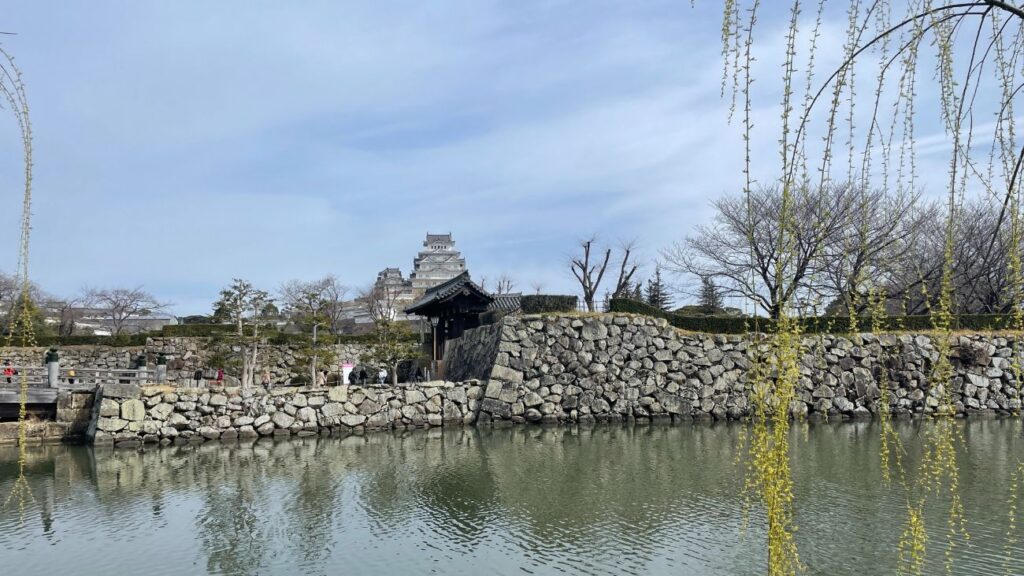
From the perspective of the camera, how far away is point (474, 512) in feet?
26.3

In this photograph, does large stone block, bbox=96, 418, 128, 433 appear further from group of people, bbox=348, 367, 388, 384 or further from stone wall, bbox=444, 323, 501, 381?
group of people, bbox=348, 367, 388, 384

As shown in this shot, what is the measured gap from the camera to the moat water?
6.19 metres

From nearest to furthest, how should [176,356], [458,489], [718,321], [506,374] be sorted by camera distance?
[458,489]
[506,374]
[718,321]
[176,356]

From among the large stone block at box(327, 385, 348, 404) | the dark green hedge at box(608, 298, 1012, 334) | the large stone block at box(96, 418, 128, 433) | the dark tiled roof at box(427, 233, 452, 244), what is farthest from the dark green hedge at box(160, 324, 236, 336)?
the dark tiled roof at box(427, 233, 452, 244)

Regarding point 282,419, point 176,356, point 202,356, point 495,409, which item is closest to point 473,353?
point 495,409

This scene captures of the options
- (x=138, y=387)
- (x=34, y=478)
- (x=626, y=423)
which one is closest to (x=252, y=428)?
(x=138, y=387)

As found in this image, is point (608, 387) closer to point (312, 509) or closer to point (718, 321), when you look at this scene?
point (718, 321)

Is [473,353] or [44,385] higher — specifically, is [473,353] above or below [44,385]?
above

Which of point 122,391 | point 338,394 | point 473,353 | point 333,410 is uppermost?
point 473,353

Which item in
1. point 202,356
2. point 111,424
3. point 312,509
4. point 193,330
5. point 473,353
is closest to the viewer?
point 312,509

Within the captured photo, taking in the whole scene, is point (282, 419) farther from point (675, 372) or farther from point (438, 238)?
point (438, 238)

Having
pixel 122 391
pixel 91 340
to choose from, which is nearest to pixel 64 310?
pixel 91 340

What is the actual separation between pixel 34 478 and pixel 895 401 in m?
18.6

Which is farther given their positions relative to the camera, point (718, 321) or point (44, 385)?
point (718, 321)
